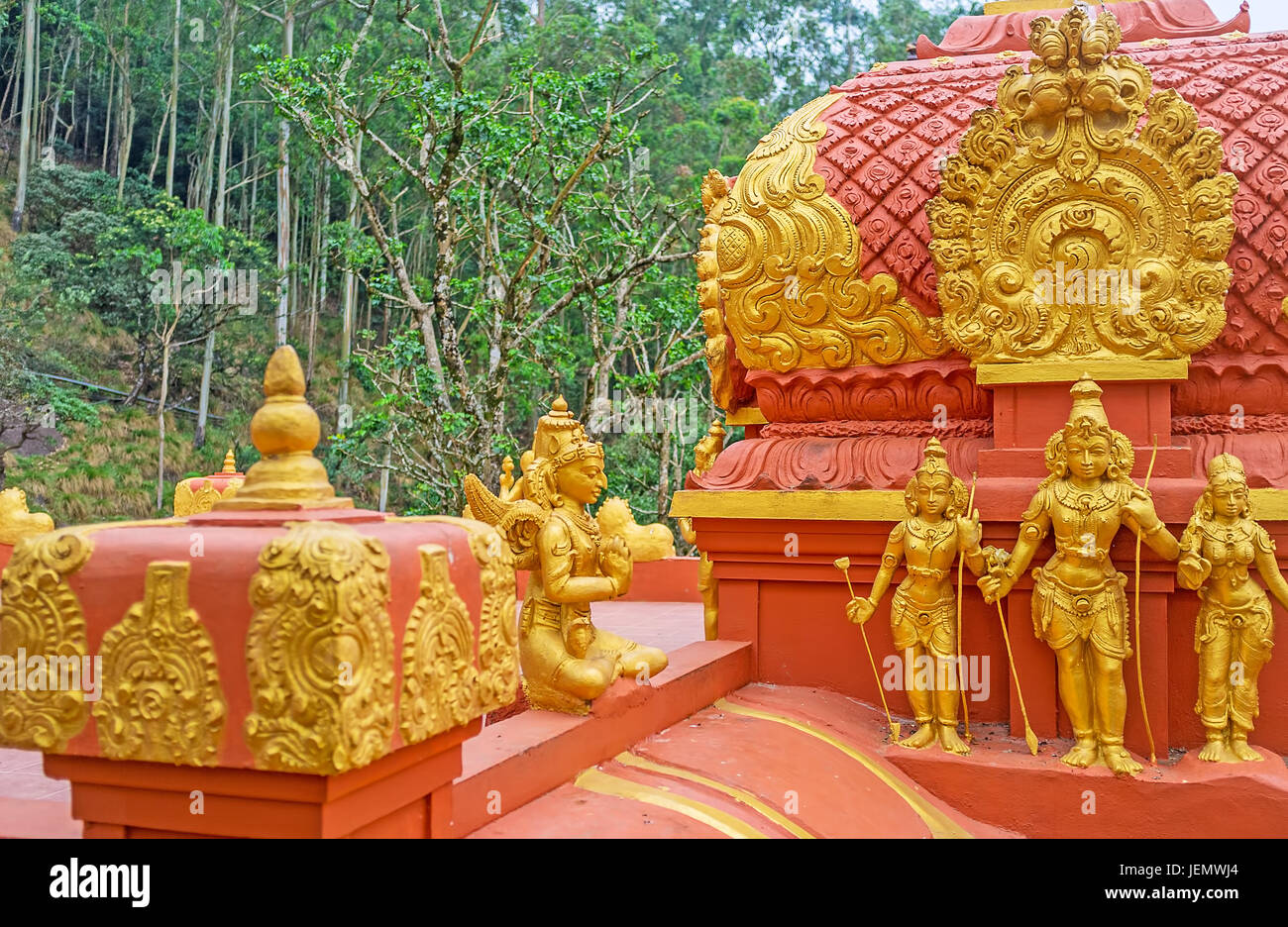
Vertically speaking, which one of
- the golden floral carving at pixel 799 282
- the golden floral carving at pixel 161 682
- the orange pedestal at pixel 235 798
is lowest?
the orange pedestal at pixel 235 798

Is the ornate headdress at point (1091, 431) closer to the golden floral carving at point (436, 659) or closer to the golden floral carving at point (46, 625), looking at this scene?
the golden floral carving at point (436, 659)

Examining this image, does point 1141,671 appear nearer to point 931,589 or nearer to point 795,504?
point 931,589

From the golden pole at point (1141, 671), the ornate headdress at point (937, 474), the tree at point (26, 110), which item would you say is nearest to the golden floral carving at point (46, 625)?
the ornate headdress at point (937, 474)

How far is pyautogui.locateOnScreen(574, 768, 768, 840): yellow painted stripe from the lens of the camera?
11.4 feet

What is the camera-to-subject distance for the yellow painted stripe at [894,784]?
4.53 meters

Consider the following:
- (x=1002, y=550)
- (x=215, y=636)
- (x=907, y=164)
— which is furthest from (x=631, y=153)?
(x=215, y=636)

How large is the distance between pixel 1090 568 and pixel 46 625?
3.93m

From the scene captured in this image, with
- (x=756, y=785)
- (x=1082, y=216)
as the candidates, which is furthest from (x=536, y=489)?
(x=1082, y=216)

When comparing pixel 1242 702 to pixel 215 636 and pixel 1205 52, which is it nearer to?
pixel 1205 52

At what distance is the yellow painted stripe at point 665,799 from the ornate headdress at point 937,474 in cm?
183

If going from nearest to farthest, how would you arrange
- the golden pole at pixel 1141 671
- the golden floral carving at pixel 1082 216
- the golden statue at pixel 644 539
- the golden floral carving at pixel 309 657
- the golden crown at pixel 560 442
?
the golden floral carving at pixel 309 657 → the golden crown at pixel 560 442 → the golden pole at pixel 1141 671 → the golden floral carving at pixel 1082 216 → the golden statue at pixel 644 539

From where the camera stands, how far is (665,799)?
3.60 metres

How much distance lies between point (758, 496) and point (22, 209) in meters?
25.0

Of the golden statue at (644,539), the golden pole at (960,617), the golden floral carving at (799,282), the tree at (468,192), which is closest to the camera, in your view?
the golden pole at (960,617)
